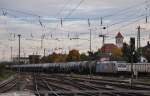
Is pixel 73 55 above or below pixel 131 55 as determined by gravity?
above

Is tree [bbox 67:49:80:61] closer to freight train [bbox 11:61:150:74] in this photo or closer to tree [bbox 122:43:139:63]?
freight train [bbox 11:61:150:74]

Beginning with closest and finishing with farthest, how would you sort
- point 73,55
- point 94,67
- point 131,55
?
point 131,55, point 94,67, point 73,55

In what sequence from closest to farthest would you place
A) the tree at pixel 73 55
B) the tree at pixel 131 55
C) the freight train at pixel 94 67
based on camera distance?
the tree at pixel 131 55
the freight train at pixel 94 67
the tree at pixel 73 55

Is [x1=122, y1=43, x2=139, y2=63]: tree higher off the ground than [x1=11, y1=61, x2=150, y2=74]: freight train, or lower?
higher

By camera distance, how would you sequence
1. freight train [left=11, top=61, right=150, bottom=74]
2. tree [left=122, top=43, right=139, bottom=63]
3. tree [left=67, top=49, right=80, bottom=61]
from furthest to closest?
tree [left=67, top=49, right=80, bottom=61], freight train [left=11, top=61, right=150, bottom=74], tree [left=122, top=43, right=139, bottom=63]

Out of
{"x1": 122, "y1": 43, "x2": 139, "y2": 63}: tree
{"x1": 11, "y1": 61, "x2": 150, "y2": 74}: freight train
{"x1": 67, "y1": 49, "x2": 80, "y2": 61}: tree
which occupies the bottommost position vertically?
{"x1": 11, "y1": 61, "x2": 150, "y2": 74}: freight train

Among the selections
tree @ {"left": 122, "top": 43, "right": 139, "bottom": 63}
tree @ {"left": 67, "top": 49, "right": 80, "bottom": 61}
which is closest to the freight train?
tree @ {"left": 122, "top": 43, "right": 139, "bottom": 63}

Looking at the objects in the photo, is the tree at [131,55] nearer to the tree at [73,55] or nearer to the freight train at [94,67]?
the freight train at [94,67]

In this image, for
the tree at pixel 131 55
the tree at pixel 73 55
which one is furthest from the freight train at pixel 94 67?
the tree at pixel 73 55

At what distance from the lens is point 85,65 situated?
324 ft

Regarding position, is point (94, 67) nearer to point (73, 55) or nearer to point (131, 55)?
point (131, 55)

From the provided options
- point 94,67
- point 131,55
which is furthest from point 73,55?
point 131,55

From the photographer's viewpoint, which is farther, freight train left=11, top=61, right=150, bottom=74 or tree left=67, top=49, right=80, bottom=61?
tree left=67, top=49, right=80, bottom=61

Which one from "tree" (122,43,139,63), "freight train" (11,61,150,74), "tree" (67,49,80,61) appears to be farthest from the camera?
"tree" (67,49,80,61)
